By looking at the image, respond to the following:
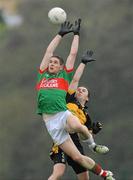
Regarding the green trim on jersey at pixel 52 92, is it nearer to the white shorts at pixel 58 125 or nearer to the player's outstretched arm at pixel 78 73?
the white shorts at pixel 58 125

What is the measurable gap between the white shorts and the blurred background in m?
22.9

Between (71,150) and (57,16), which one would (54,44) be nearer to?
(57,16)

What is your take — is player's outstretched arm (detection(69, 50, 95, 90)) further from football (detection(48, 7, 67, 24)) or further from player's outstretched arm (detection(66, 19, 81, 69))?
football (detection(48, 7, 67, 24))

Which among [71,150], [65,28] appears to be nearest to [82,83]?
[65,28]

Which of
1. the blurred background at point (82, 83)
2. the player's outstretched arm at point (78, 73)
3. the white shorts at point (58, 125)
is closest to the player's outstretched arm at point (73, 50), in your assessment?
the player's outstretched arm at point (78, 73)

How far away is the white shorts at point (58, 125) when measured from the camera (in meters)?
18.6

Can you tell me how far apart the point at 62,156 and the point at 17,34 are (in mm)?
54194

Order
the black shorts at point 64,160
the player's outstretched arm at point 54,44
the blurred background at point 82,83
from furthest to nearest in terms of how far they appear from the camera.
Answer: the blurred background at point 82,83, the black shorts at point 64,160, the player's outstretched arm at point 54,44

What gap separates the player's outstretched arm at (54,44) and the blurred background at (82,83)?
22682 millimetres

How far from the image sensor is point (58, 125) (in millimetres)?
18656

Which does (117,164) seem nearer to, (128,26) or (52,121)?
(128,26)

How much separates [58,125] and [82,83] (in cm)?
3749

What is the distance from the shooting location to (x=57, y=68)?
18.8 metres

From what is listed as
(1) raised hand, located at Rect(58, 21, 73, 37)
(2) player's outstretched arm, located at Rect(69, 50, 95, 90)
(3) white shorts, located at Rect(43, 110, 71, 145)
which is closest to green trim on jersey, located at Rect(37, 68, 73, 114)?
(3) white shorts, located at Rect(43, 110, 71, 145)
